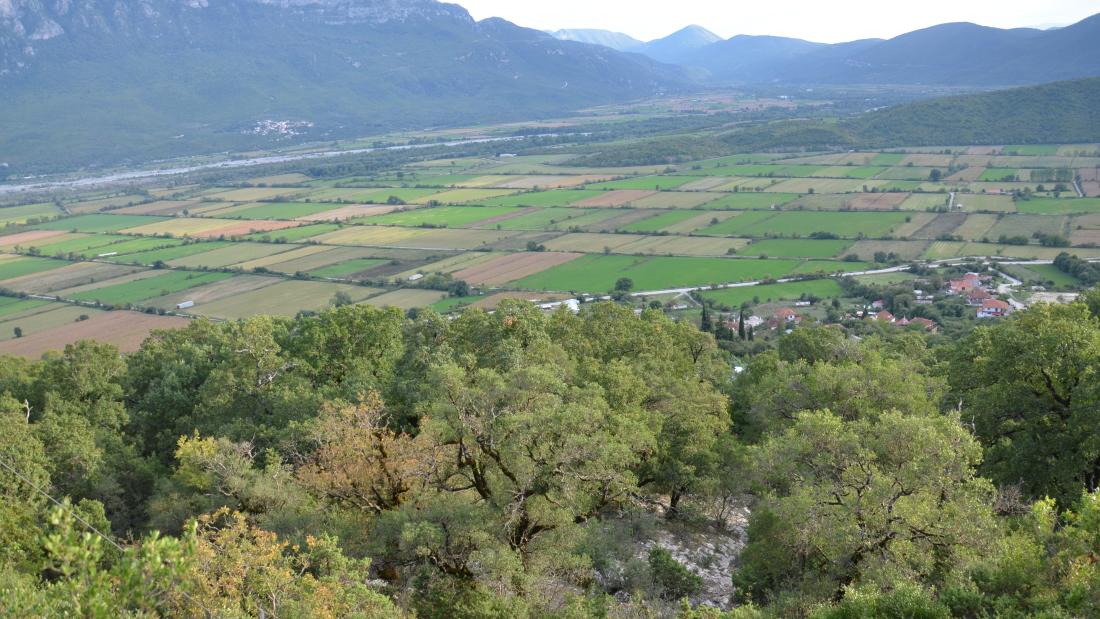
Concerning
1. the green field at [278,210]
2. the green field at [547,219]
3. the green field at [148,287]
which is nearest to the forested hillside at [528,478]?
Result: the green field at [148,287]

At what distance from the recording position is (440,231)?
135 m

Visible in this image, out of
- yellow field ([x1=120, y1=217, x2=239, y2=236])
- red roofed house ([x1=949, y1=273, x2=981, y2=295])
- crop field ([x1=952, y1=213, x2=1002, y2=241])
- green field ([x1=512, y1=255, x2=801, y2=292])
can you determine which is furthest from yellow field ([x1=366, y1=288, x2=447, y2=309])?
crop field ([x1=952, y1=213, x2=1002, y2=241])

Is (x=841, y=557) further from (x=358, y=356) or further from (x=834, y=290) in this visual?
(x=834, y=290)

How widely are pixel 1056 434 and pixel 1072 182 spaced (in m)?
143

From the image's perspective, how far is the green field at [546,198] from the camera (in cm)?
15812

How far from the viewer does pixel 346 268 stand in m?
109

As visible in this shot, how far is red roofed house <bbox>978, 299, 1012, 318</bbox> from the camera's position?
79.6 metres

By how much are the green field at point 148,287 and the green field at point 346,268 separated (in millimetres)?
12449

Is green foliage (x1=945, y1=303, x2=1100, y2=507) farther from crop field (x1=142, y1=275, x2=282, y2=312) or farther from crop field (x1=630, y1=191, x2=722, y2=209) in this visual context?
crop field (x1=630, y1=191, x2=722, y2=209)

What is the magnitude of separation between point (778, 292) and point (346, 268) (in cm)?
5648

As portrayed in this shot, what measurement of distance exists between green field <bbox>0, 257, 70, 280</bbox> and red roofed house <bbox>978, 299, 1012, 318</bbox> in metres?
120

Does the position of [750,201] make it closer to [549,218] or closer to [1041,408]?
[549,218]

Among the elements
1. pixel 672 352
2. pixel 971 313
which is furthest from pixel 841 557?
pixel 971 313

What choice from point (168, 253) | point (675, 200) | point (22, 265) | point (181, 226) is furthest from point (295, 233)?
point (675, 200)
